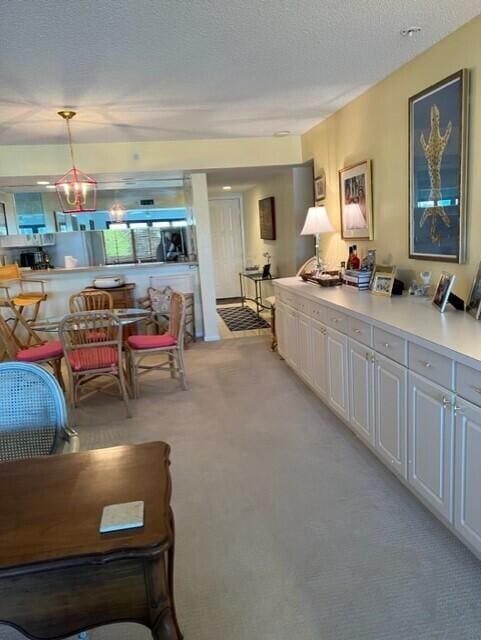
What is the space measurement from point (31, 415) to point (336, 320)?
2.08m

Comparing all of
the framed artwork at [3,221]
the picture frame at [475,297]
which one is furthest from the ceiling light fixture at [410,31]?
the framed artwork at [3,221]

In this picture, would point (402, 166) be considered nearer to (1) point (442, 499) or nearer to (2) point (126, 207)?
(1) point (442, 499)

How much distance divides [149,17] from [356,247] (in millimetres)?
2561

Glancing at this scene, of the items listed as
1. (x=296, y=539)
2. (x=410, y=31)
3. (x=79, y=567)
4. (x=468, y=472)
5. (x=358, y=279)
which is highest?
(x=410, y=31)

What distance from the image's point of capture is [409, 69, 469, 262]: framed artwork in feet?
8.74

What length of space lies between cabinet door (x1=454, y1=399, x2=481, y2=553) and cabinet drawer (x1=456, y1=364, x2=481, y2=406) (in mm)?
33

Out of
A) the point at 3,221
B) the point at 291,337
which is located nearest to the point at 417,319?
the point at 291,337

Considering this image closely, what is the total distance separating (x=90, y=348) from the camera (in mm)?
3746

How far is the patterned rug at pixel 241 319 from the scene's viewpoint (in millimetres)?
6897

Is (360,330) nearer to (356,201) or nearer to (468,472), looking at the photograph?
(468,472)

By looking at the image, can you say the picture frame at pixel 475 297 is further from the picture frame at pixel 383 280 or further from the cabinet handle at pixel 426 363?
the picture frame at pixel 383 280

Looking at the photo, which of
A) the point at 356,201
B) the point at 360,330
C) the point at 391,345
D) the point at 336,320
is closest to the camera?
the point at 391,345

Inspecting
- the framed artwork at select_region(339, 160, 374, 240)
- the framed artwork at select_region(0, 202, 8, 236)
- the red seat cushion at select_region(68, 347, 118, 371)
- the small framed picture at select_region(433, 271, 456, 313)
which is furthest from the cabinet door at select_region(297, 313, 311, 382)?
the framed artwork at select_region(0, 202, 8, 236)

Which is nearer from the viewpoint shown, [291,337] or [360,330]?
[360,330]
